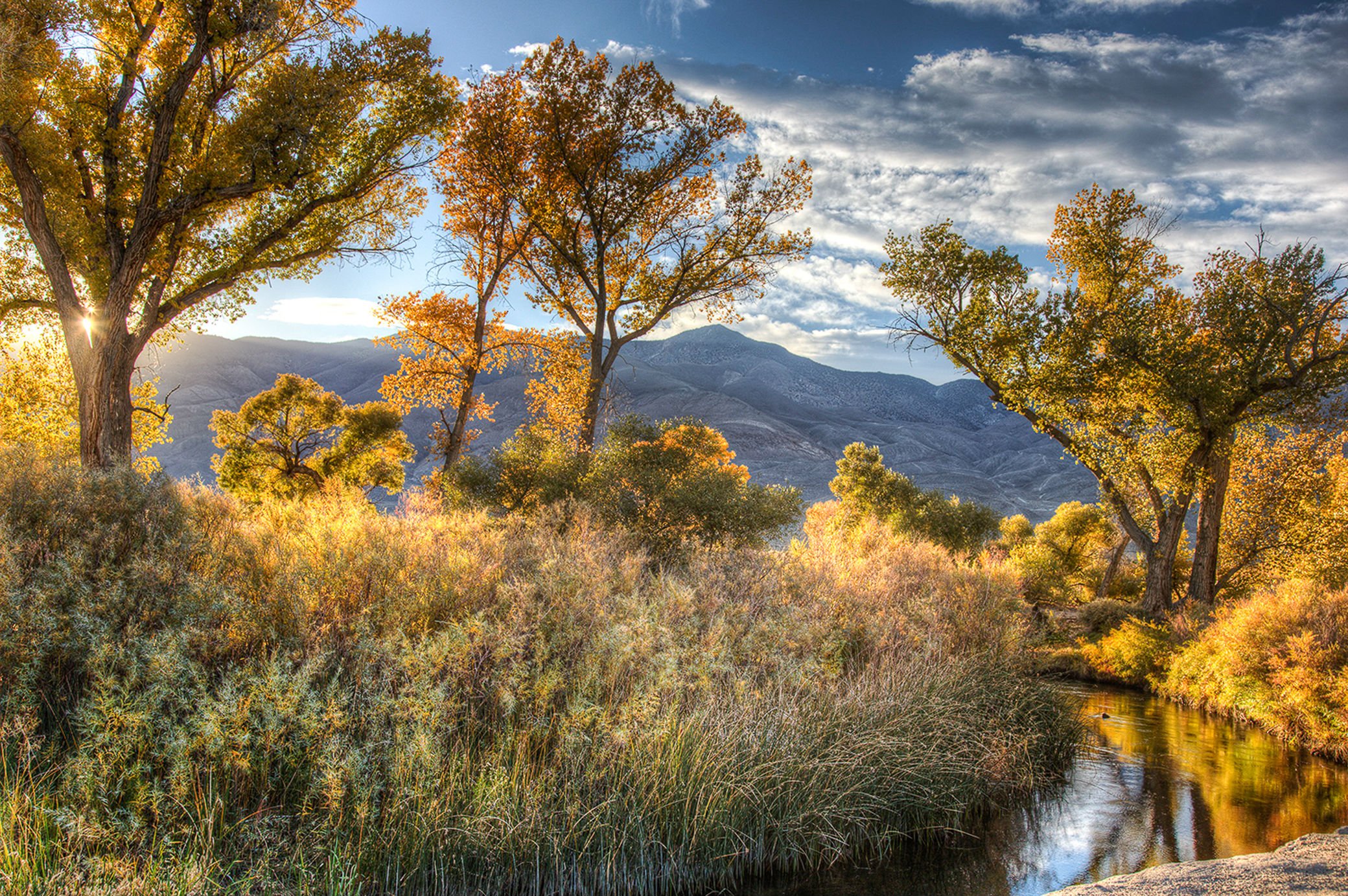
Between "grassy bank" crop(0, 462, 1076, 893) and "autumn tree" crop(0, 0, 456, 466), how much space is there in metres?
6.08

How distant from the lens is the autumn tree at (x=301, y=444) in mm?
27438

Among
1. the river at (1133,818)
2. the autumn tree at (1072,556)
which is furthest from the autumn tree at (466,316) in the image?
the autumn tree at (1072,556)

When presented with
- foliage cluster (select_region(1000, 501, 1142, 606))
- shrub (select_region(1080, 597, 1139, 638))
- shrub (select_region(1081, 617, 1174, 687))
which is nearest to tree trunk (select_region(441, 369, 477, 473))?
shrub (select_region(1081, 617, 1174, 687))

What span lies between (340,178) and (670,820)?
14.9 m

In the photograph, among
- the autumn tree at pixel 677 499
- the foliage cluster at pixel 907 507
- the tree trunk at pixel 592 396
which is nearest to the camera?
the autumn tree at pixel 677 499

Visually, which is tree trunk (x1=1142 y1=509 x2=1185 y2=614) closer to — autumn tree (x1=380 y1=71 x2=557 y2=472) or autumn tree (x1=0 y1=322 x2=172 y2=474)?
autumn tree (x1=380 y1=71 x2=557 y2=472)

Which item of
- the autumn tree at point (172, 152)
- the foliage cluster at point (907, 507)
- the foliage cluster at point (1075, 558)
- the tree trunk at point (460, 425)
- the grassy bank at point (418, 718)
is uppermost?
the autumn tree at point (172, 152)

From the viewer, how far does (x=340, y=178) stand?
15.0m

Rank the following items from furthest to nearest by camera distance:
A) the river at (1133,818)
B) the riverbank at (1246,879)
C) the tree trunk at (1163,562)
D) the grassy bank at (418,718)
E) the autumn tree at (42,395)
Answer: the tree trunk at (1163,562) < the autumn tree at (42,395) < the river at (1133,818) < the riverbank at (1246,879) < the grassy bank at (418,718)

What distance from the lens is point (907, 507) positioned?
33.8 meters

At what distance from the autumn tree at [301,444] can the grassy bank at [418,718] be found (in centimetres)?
2036

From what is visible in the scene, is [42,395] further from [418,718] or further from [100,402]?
→ [418,718]

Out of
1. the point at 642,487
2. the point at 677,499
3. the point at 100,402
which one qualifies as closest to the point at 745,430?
the point at 642,487

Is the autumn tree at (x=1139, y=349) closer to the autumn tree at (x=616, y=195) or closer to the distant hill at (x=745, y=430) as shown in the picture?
the autumn tree at (x=616, y=195)
